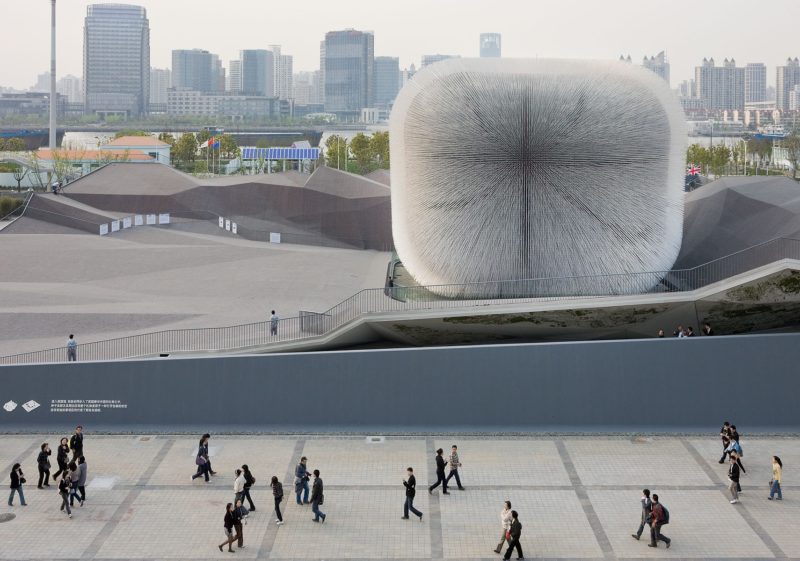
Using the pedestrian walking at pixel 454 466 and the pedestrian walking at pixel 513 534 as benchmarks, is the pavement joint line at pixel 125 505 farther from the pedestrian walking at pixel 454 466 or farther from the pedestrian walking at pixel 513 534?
the pedestrian walking at pixel 513 534

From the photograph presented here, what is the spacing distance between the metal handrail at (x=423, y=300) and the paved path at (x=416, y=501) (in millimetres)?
2668

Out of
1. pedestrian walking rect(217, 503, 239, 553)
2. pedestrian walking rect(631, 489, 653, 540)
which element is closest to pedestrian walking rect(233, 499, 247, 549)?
pedestrian walking rect(217, 503, 239, 553)

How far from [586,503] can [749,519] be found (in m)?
3.25

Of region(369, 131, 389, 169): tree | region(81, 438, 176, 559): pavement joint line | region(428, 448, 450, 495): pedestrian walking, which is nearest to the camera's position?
region(81, 438, 176, 559): pavement joint line

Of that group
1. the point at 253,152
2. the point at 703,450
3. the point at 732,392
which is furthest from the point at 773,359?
the point at 253,152

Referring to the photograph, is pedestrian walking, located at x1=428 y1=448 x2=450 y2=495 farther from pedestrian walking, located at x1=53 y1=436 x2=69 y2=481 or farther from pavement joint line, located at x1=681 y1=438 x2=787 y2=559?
pedestrian walking, located at x1=53 y1=436 x2=69 y2=481

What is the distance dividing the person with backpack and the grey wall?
24.8ft

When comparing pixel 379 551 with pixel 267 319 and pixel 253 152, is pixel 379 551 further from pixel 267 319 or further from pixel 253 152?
pixel 253 152

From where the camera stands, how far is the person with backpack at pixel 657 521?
19.1m

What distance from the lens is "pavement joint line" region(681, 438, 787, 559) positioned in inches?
754

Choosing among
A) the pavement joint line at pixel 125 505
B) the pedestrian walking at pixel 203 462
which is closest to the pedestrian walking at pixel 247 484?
the pedestrian walking at pixel 203 462

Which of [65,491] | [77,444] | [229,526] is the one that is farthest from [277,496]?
[77,444]

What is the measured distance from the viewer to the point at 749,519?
20750mm

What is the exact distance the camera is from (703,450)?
25344 mm
